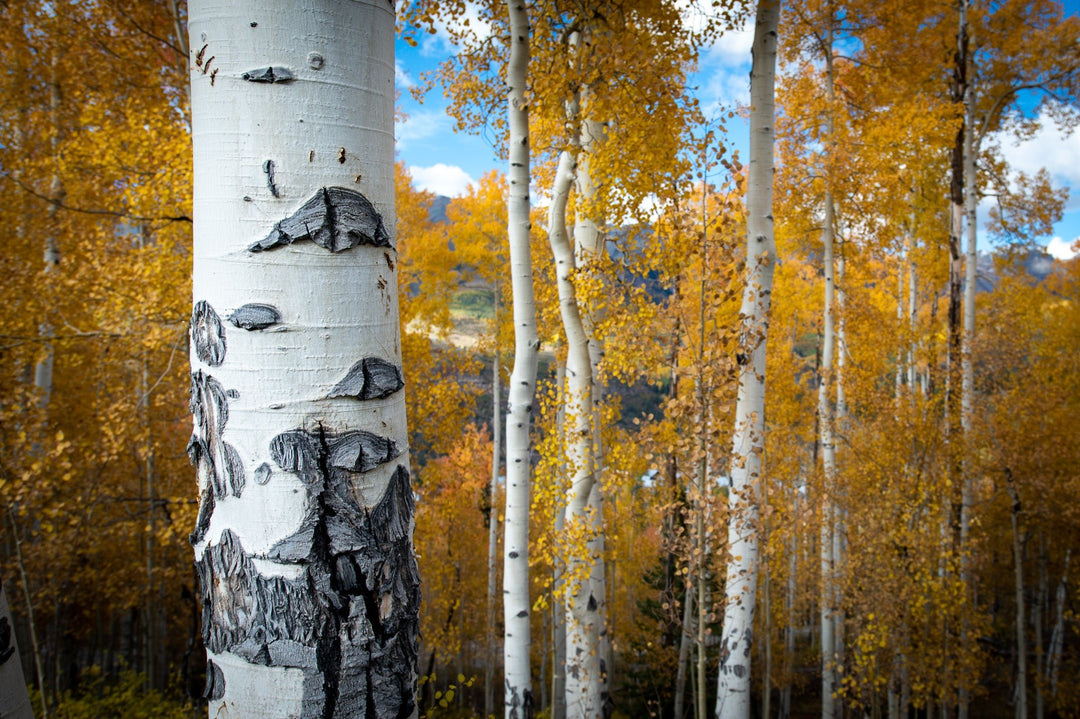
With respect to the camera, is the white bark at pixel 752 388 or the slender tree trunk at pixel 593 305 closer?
the white bark at pixel 752 388

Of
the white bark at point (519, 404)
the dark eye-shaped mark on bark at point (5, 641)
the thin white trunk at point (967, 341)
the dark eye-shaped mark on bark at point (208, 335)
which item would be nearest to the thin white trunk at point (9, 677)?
the dark eye-shaped mark on bark at point (5, 641)

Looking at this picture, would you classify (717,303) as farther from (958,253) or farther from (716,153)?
(958,253)

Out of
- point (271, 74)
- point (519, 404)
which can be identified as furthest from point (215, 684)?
point (519, 404)

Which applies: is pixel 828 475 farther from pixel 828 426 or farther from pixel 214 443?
pixel 214 443

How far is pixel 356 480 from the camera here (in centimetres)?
72

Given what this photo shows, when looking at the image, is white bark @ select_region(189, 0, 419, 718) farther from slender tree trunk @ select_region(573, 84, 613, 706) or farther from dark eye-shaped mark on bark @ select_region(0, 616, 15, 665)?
slender tree trunk @ select_region(573, 84, 613, 706)

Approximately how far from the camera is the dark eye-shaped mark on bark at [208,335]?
0.72m

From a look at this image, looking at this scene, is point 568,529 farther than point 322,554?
Yes

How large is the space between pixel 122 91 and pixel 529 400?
647cm

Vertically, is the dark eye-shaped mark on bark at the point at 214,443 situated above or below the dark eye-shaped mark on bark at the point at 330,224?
below

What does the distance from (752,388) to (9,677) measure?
4.11 m

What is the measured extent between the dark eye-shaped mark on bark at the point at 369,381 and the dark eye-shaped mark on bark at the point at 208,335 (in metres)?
0.16

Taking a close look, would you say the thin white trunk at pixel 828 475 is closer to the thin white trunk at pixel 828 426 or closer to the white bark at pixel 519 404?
the thin white trunk at pixel 828 426

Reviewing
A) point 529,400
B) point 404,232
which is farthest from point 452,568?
point 529,400
